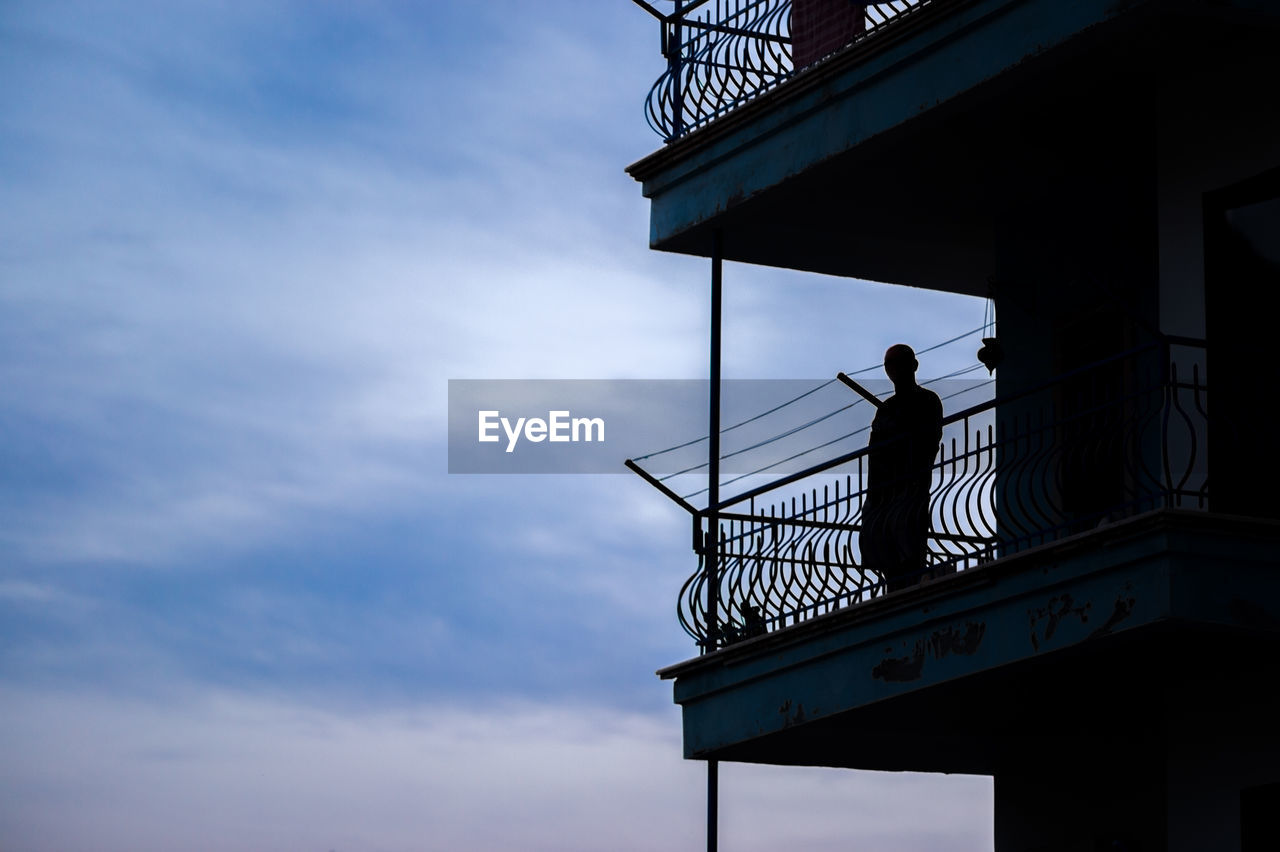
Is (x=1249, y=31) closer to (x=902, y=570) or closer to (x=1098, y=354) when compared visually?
(x=1098, y=354)

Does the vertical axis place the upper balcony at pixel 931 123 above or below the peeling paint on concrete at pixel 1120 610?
above

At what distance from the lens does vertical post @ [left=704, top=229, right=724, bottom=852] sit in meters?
13.8

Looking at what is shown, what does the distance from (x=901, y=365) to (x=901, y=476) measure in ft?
3.76

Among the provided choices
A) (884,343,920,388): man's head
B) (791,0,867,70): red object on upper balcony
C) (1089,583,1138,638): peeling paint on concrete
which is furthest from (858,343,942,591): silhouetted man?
(791,0,867,70): red object on upper balcony

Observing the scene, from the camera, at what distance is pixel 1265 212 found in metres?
12.1

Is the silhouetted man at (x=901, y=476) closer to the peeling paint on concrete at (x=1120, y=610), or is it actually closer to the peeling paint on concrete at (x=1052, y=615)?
the peeling paint on concrete at (x=1052, y=615)

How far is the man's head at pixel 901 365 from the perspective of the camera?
1368 centimetres

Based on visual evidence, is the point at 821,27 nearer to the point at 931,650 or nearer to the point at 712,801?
the point at 931,650

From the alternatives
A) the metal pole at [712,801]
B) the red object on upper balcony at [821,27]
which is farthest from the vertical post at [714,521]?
the red object on upper balcony at [821,27]

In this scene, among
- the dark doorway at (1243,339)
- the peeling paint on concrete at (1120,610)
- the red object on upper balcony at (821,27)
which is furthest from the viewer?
the red object on upper balcony at (821,27)

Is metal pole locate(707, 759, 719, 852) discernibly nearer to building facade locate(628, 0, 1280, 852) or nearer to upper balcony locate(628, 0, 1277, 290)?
building facade locate(628, 0, 1280, 852)

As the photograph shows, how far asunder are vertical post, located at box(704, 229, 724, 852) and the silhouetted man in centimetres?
106

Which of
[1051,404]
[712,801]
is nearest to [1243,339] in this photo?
[1051,404]

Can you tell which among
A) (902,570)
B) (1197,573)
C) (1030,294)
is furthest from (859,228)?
(1197,573)
